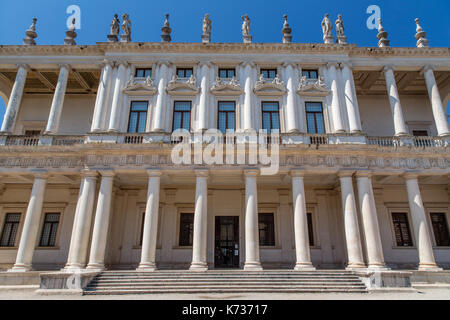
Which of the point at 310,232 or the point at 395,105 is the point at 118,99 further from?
the point at 395,105

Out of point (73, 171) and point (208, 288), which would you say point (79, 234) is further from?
point (208, 288)

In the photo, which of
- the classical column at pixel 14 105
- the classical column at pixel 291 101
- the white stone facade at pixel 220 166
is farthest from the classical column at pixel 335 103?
the classical column at pixel 14 105

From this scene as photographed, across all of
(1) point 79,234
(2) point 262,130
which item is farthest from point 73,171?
(2) point 262,130

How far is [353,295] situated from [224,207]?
10654 mm

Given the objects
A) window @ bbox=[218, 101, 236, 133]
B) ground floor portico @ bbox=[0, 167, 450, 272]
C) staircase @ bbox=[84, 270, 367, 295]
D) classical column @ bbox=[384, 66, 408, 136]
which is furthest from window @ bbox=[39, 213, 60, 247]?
classical column @ bbox=[384, 66, 408, 136]

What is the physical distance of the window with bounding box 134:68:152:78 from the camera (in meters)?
21.1

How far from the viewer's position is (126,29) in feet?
70.1

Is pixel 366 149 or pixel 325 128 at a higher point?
pixel 325 128

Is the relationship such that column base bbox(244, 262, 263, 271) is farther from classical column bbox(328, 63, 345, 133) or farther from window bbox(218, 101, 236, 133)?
classical column bbox(328, 63, 345, 133)

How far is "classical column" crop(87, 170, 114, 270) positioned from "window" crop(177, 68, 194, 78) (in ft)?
27.9

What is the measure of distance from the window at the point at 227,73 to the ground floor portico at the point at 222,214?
731 centimetres

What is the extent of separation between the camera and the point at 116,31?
2142 centimetres

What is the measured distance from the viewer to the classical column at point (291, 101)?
63.1 ft

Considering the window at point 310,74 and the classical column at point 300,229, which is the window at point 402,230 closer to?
the classical column at point 300,229
